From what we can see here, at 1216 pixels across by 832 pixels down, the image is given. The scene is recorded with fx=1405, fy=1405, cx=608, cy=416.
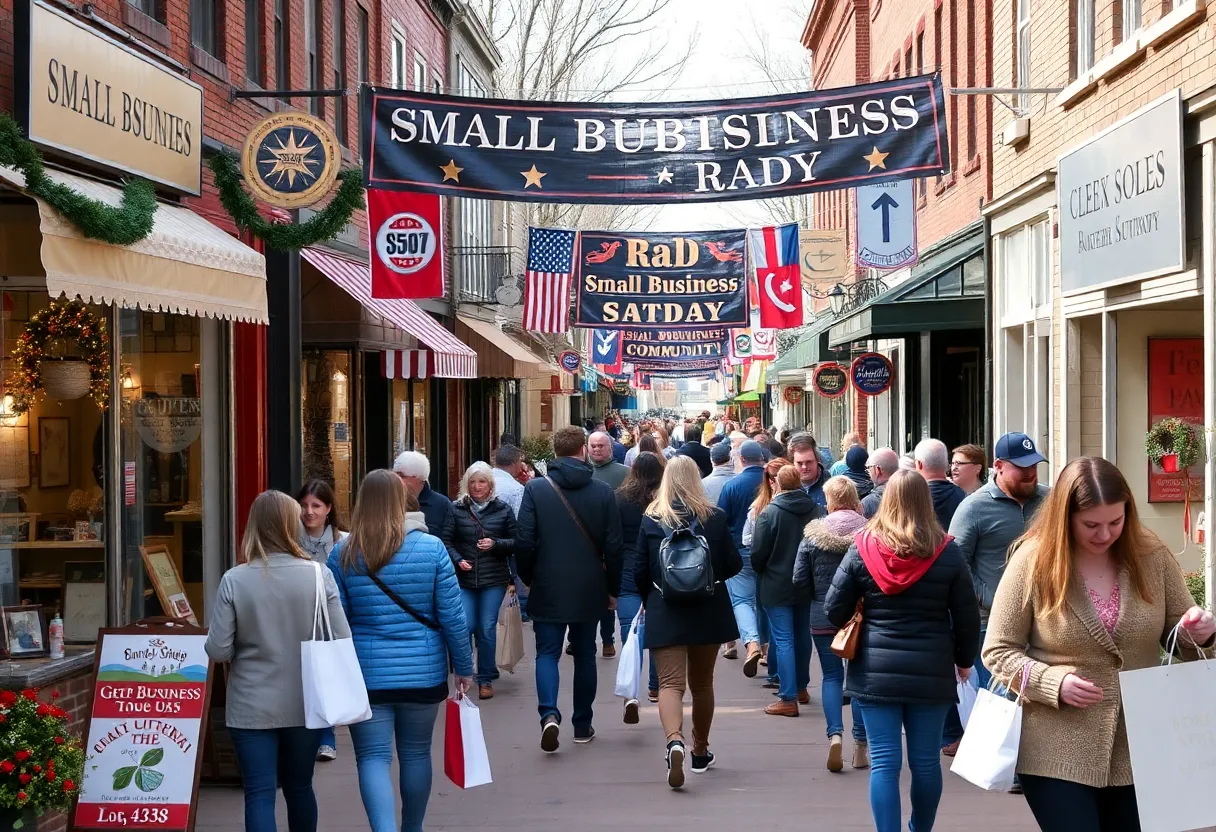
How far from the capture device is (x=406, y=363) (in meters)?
16.0

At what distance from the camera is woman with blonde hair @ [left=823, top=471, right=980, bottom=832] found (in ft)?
19.8

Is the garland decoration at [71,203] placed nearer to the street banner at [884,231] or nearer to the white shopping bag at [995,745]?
the white shopping bag at [995,745]

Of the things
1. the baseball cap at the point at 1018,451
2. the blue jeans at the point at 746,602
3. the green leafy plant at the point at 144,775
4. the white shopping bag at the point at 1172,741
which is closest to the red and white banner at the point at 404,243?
the blue jeans at the point at 746,602

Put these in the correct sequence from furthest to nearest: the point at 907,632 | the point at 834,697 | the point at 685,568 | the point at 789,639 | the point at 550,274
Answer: the point at 550,274 → the point at 789,639 → the point at 834,697 → the point at 685,568 → the point at 907,632

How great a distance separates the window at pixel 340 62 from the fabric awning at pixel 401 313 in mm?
1607

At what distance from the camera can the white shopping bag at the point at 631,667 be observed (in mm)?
8586

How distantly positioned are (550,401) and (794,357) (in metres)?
20.6

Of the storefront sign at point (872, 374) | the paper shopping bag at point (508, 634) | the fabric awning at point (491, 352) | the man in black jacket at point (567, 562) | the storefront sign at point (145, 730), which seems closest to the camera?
the storefront sign at point (145, 730)

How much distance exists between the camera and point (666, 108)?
9.97 metres

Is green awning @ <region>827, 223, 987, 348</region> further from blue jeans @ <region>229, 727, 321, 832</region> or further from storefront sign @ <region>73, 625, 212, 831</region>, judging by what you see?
blue jeans @ <region>229, 727, 321, 832</region>

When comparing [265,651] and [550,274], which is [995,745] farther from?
[550,274]

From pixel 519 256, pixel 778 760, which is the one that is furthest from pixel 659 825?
pixel 519 256

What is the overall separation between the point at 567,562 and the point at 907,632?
3191mm

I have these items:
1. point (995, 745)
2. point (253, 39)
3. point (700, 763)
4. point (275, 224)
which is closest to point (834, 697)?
point (700, 763)
